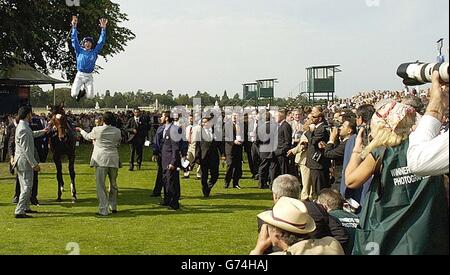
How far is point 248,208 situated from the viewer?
10258mm

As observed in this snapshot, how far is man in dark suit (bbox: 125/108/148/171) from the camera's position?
53.2 feet

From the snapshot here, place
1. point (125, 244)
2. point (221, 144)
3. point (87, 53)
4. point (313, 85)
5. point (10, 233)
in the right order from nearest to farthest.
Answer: point (313, 85), point (125, 244), point (10, 233), point (87, 53), point (221, 144)

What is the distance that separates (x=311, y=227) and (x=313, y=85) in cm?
278

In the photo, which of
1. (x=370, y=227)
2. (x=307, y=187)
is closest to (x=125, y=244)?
(x=307, y=187)

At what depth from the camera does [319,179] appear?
972 centimetres

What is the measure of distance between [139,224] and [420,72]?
6.47 metres

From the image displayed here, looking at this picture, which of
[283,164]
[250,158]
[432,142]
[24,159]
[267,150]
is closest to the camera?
[432,142]

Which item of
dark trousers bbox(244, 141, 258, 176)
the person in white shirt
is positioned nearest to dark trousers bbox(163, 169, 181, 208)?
dark trousers bbox(244, 141, 258, 176)

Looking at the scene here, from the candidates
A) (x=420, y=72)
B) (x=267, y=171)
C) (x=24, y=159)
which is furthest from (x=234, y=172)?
(x=420, y=72)

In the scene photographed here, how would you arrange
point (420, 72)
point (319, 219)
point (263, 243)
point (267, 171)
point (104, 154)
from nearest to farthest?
point (420, 72) → point (263, 243) → point (319, 219) → point (104, 154) → point (267, 171)

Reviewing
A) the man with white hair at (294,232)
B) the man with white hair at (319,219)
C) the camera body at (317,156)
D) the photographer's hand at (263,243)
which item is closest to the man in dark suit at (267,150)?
the camera body at (317,156)

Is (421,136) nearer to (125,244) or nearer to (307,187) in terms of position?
(125,244)

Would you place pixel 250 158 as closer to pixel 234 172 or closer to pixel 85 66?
pixel 234 172

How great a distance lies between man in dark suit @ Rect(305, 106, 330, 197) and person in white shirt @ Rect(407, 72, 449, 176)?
673 centimetres
